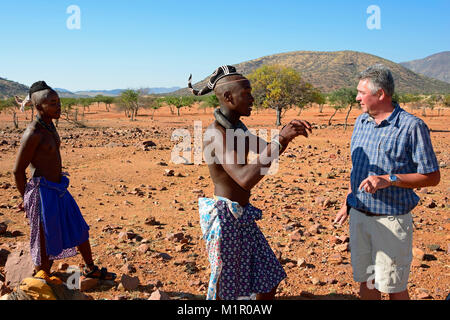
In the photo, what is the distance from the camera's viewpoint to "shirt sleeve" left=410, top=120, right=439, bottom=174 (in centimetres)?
225

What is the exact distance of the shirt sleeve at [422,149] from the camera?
225 centimetres

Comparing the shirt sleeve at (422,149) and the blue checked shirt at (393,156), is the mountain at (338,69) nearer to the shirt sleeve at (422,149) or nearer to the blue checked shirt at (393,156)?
the blue checked shirt at (393,156)

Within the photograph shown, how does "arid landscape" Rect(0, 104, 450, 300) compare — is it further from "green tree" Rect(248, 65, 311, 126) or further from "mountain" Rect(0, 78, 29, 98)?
"mountain" Rect(0, 78, 29, 98)

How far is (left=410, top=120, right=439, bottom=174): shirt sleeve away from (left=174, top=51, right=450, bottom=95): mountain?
8300 centimetres

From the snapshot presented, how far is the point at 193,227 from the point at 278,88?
20.0 metres

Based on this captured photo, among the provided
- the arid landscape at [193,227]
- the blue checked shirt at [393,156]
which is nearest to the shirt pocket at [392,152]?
the blue checked shirt at [393,156]

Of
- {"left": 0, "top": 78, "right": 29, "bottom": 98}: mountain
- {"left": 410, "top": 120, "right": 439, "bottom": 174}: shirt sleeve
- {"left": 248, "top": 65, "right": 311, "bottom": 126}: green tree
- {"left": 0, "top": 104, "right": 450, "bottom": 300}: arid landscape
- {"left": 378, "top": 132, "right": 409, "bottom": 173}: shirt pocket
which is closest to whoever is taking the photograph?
{"left": 410, "top": 120, "right": 439, "bottom": 174}: shirt sleeve

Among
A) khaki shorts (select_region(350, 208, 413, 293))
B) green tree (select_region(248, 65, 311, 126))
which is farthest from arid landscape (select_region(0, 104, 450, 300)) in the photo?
green tree (select_region(248, 65, 311, 126))

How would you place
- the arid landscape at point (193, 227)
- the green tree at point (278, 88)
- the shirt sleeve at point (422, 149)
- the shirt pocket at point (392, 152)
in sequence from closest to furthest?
1. the shirt sleeve at point (422, 149)
2. the shirt pocket at point (392, 152)
3. the arid landscape at point (193, 227)
4. the green tree at point (278, 88)

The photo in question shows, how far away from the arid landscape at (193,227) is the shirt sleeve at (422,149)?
181 centimetres

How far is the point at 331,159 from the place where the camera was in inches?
435

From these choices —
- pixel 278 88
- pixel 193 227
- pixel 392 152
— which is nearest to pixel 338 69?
pixel 278 88

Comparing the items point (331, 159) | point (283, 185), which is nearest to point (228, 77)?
point (283, 185)

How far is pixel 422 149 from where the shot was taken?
2252 millimetres
